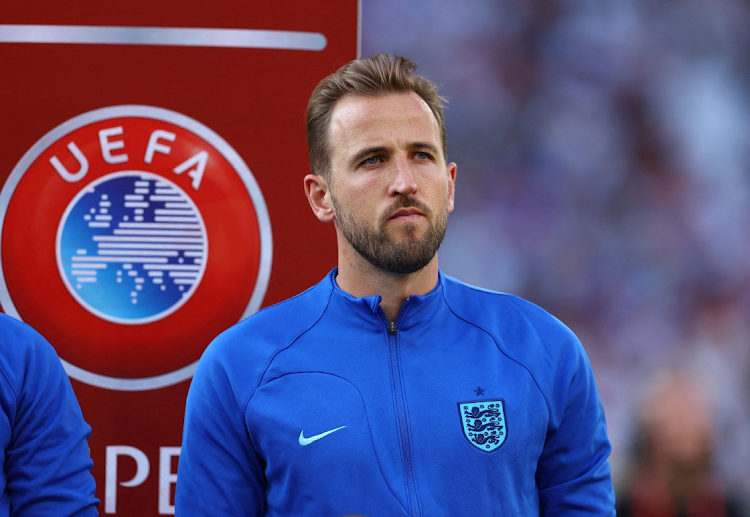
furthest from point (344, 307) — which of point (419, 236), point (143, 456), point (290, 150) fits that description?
point (143, 456)

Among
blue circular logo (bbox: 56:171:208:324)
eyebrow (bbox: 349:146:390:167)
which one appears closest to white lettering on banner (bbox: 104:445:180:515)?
blue circular logo (bbox: 56:171:208:324)

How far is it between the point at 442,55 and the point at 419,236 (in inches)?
42.2

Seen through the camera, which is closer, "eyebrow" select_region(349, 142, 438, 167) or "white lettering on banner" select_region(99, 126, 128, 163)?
"eyebrow" select_region(349, 142, 438, 167)

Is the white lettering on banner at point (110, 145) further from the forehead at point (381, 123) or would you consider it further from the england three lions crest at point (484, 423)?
the england three lions crest at point (484, 423)

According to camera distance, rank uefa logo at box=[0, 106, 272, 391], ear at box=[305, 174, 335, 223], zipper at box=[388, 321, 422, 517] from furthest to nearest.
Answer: uefa logo at box=[0, 106, 272, 391]
ear at box=[305, 174, 335, 223]
zipper at box=[388, 321, 422, 517]

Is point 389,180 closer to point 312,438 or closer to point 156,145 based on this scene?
point 312,438

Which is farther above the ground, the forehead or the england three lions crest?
the forehead

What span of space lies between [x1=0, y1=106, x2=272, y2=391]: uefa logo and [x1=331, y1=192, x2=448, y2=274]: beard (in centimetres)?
58

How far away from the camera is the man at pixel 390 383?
1151mm

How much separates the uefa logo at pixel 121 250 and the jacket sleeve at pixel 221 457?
556 mm

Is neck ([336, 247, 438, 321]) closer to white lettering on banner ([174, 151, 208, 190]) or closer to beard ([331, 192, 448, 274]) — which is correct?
beard ([331, 192, 448, 274])

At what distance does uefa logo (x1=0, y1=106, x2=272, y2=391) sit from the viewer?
5.80 feet

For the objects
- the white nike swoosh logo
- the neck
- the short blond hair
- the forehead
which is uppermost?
the short blond hair

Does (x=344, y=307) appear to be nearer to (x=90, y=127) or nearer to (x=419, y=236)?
(x=419, y=236)
